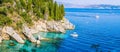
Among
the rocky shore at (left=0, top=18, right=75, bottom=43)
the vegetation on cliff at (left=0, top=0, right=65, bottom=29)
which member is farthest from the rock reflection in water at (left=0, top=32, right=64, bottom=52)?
the vegetation on cliff at (left=0, top=0, right=65, bottom=29)

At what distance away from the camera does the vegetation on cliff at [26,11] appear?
131 meters

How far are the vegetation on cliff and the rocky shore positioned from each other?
9.58ft

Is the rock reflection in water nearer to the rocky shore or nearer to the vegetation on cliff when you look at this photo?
the rocky shore

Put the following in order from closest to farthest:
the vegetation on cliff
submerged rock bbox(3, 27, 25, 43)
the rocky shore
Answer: submerged rock bbox(3, 27, 25, 43) → the rocky shore → the vegetation on cliff

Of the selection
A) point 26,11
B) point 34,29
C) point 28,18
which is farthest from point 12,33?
point 26,11

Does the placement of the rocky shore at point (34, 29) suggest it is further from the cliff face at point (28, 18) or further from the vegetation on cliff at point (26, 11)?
the vegetation on cliff at point (26, 11)

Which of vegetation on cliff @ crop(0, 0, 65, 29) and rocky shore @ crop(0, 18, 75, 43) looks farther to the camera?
vegetation on cliff @ crop(0, 0, 65, 29)

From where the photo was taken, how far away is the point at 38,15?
161 meters

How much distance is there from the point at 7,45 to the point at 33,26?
37647 mm

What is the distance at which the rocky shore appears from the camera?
397 feet

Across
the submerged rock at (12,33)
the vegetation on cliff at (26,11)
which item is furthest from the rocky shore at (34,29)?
the vegetation on cliff at (26,11)

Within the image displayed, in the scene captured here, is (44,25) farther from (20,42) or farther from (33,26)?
(20,42)

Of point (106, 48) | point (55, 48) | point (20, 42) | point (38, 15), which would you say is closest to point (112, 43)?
point (106, 48)

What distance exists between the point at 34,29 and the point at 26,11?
10302mm
